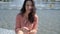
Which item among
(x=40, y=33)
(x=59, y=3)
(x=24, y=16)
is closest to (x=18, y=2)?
(x=59, y=3)

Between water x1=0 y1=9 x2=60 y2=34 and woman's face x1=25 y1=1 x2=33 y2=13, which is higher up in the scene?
woman's face x1=25 y1=1 x2=33 y2=13

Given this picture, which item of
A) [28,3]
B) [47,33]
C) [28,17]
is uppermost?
[28,3]

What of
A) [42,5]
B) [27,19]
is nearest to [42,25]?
[27,19]

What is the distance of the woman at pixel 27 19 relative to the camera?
6.73 feet

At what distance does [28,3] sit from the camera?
6.72ft

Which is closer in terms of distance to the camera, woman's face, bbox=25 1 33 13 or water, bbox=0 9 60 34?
woman's face, bbox=25 1 33 13

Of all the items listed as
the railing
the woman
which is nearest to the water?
the woman

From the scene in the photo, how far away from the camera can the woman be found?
2053 millimetres

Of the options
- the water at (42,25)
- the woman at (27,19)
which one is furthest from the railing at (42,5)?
the woman at (27,19)

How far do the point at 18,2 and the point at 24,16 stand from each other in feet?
52.2

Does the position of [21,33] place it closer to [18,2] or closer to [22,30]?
[22,30]

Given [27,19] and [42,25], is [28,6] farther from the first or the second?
[42,25]

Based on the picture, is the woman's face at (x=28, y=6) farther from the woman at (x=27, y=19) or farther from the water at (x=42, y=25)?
the water at (x=42, y=25)

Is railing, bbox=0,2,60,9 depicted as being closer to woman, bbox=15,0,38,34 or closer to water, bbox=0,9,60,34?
water, bbox=0,9,60,34
